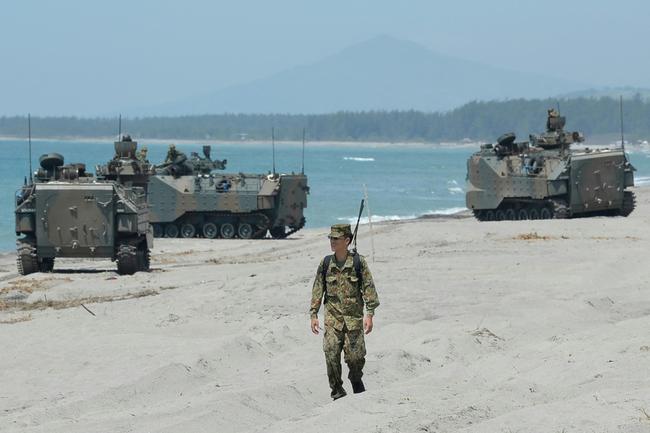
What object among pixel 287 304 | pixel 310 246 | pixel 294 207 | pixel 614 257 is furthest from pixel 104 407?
pixel 294 207

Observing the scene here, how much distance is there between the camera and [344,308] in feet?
34.8

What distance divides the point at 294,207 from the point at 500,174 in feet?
19.2

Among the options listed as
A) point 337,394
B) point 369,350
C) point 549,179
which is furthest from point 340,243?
point 549,179

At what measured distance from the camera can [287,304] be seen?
54.5 ft

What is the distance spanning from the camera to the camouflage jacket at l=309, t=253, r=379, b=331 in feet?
34.9

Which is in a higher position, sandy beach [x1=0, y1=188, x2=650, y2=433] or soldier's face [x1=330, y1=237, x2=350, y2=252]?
soldier's face [x1=330, y1=237, x2=350, y2=252]

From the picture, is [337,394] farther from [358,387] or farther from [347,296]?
[347,296]

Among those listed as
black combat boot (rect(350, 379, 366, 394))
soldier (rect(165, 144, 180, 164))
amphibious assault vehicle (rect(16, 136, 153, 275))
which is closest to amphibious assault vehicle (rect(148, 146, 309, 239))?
soldier (rect(165, 144, 180, 164))

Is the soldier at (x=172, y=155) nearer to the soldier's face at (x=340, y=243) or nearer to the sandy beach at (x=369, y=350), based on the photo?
the sandy beach at (x=369, y=350)

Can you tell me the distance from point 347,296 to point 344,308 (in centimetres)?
9

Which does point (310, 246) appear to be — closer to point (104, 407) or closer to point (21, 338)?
point (21, 338)

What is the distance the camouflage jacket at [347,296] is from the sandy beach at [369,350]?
630 mm

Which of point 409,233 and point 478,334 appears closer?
point 478,334

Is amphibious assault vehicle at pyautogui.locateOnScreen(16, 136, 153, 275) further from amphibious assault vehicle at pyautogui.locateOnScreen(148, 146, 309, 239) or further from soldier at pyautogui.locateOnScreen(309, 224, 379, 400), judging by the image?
soldier at pyautogui.locateOnScreen(309, 224, 379, 400)
